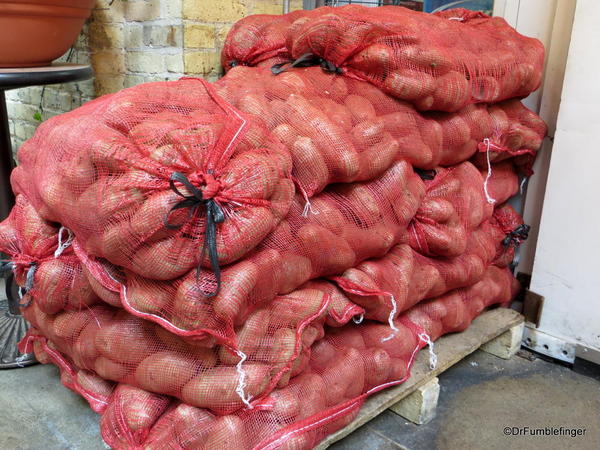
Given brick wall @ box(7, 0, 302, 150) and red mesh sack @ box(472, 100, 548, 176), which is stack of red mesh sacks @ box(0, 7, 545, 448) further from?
brick wall @ box(7, 0, 302, 150)

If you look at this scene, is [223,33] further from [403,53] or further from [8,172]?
[8,172]

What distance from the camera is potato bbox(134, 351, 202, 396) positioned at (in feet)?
4.52

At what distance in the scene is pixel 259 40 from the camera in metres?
2.07

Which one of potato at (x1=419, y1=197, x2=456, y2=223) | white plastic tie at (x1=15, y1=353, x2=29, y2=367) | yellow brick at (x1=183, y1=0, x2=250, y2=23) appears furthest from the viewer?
yellow brick at (x1=183, y1=0, x2=250, y2=23)

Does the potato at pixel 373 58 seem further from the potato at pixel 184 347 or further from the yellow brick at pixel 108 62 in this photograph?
the yellow brick at pixel 108 62

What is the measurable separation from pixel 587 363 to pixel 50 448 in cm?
191

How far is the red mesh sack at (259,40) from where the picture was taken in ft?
6.64

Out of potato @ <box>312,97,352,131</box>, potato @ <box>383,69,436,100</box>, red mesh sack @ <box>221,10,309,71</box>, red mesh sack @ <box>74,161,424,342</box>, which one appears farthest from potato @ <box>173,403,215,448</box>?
red mesh sack @ <box>221,10,309,71</box>

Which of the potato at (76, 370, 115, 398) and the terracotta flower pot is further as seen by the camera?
the terracotta flower pot

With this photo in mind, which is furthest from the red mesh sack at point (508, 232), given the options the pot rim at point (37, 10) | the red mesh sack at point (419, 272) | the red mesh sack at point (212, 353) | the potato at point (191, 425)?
the pot rim at point (37, 10)

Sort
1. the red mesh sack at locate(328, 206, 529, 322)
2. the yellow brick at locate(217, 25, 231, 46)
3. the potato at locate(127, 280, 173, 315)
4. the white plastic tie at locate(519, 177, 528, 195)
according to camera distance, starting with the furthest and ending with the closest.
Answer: the white plastic tie at locate(519, 177, 528, 195) < the yellow brick at locate(217, 25, 231, 46) < the red mesh sack at locate(328, 206, 529, 322) < the potato at locate(127, 280, 173, 315)

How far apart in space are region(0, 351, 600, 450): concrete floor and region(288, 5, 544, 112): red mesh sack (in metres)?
1.01

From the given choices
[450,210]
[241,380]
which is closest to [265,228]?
[241,380]

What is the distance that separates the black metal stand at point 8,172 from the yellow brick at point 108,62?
0.26m
